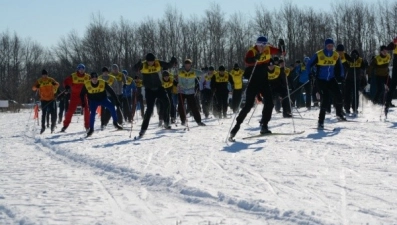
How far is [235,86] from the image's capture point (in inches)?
728

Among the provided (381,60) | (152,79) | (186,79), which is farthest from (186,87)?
(381,60)

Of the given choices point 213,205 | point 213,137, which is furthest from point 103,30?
point 213,205

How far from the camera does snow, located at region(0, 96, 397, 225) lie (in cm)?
480

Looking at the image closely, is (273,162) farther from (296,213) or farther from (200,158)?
(296,213)

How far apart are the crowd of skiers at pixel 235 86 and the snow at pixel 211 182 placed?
147 centimetres

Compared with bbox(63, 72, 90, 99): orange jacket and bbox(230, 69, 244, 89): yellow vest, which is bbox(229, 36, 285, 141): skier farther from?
bbox(230, 69, 244, 89): yellow vest

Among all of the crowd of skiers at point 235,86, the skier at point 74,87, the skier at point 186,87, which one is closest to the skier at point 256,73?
the crowd of skiers at point 235,86

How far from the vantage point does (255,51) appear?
1022 cm

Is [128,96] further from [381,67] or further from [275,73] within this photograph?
[381,67]

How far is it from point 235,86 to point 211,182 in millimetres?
12471

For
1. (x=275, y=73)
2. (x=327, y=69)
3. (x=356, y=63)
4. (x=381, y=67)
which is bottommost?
(x=327, y=69)

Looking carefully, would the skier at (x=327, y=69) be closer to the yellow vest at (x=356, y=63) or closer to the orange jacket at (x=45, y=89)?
the yellow vest at (x=356, y=63)

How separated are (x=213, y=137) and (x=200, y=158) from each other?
3.12 metres

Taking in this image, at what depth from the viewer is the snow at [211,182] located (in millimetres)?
4797
